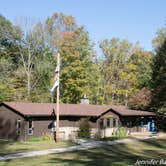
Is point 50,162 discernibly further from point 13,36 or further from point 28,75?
point 13,36

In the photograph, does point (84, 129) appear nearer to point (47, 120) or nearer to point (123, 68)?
point (47, 120)

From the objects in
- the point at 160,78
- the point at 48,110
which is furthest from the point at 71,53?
the point at 48,110

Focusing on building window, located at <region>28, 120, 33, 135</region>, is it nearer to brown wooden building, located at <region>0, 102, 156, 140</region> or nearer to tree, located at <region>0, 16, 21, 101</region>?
brown wooden building, located at <region>0, 102, 156, 140</region>

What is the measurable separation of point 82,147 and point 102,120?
11.0 meters

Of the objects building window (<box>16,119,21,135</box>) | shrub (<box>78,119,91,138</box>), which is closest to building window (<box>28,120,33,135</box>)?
building window (<box>16,119,21,135</box>)

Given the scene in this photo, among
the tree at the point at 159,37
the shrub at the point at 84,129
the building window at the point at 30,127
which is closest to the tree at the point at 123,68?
the tree at the point at 159,37

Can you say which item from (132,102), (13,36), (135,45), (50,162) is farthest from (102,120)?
(135,45)

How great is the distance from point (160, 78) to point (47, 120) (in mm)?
18028

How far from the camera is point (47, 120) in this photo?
31078 millimetres

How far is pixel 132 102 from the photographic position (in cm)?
4938

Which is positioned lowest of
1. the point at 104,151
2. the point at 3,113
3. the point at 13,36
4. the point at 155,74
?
the point at 104,151

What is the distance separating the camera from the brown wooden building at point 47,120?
29500mm

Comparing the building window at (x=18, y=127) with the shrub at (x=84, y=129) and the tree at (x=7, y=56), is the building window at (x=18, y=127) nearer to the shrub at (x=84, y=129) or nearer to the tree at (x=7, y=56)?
the shrub at (x=84, y=129)

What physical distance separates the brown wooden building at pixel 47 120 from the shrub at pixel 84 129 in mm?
871
